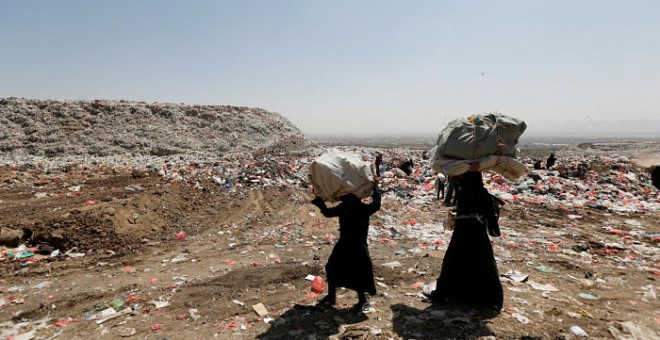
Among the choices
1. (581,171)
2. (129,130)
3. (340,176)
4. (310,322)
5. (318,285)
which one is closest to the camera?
(340,176)

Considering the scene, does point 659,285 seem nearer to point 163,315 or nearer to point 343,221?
point 343,221

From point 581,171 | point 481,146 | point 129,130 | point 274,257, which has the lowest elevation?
point 274,257

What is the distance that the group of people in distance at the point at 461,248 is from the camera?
10.8 feet

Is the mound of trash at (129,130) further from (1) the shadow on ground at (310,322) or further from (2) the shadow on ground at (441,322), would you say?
(2) the shadow on ground at (441,322)

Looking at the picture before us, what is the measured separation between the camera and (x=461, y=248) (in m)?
3.34

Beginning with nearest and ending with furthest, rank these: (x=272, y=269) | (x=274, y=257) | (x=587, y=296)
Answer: (x=587, y=296) < (x=272, y=269) < (x=274, y=257)

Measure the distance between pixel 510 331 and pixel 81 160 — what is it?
17.1m

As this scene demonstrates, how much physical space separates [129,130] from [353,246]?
19.7 m

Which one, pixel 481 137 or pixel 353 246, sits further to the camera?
pixel 353 246

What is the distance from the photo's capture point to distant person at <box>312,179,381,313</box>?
326 centimetres

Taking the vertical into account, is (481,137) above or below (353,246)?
above

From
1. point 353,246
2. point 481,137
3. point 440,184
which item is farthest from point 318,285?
point 440,184

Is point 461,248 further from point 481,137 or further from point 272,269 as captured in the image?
point 272,269

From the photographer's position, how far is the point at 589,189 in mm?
10469
